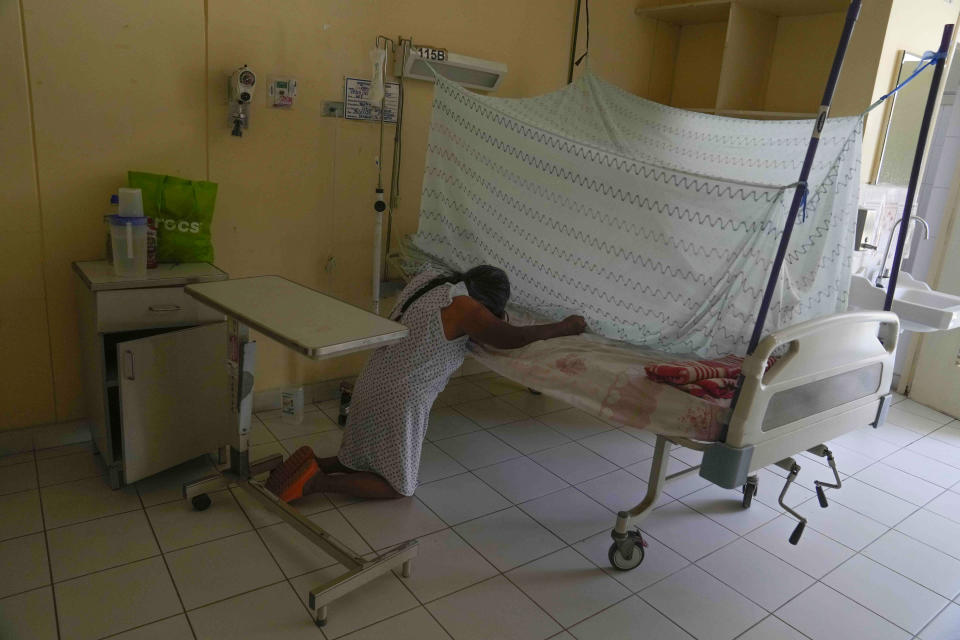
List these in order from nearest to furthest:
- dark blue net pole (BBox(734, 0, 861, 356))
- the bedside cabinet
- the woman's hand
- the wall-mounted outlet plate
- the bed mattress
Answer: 1. dark blue net pole (BBox(734, 0, 861, 356))
2. the bed mattress
3. the bedside cabinet
4. the woman's hand
5. the wall-mounted outlet plate

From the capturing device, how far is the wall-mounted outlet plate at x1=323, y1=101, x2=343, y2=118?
289cm

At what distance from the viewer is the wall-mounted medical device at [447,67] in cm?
299

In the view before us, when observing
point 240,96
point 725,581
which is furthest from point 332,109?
point 725,581

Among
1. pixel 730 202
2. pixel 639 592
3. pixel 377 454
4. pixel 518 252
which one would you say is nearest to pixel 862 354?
pixel 730 202

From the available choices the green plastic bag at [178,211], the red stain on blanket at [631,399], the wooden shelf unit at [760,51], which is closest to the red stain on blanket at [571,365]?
the red stain on blanket at [631,399]

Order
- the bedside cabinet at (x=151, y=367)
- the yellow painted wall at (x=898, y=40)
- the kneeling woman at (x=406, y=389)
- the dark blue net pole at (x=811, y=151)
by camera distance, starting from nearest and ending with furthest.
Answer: the dark blue net pole at (x=811, y=151)
the bedside cabinet at (x=151, y=367)
the kneeling woman at (x=406, y=389)
the yellow painted wall at (x=898, y=40)

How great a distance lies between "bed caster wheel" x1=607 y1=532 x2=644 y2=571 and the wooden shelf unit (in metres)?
2.41

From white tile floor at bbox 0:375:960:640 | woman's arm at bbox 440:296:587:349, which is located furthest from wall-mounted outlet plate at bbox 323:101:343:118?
white tile floor at bbox 0:375:960:640

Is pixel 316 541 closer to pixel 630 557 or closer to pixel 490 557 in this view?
pixel 490 557

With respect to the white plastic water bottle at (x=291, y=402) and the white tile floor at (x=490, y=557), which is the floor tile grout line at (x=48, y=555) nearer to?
the white tile floor at (x=490, y=557)

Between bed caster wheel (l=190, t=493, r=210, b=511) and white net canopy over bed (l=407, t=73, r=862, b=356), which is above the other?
white net canopy over bed (l=407, t=73, r=862, b=356)

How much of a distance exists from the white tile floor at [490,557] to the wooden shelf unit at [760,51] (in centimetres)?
209

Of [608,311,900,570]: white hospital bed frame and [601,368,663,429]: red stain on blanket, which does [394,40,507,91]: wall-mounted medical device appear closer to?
[601,368,663,429]: red stain on blanket

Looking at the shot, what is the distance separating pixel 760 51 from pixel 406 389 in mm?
2952
